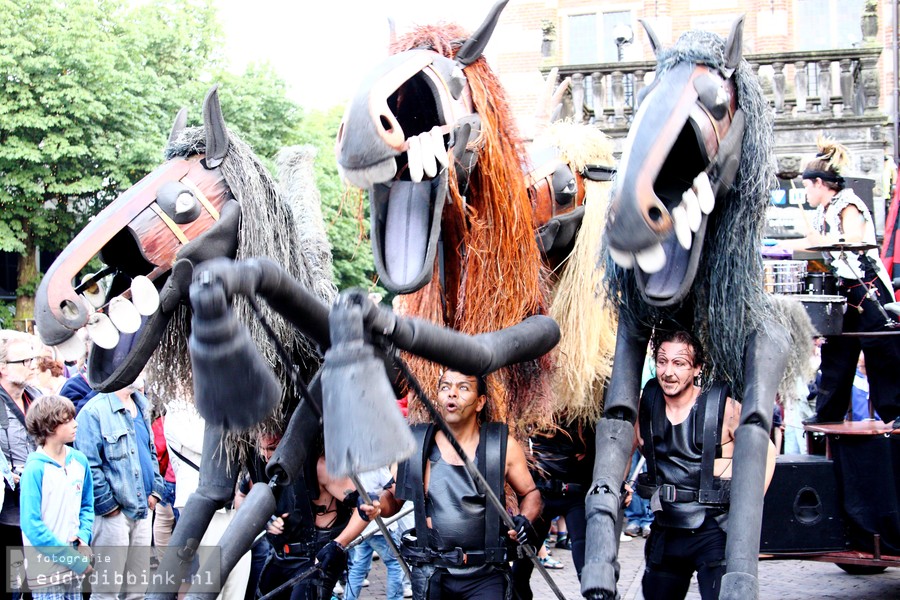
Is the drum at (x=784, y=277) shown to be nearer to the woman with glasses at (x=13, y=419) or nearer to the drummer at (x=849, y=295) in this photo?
the drummer at (x=849, y=295)

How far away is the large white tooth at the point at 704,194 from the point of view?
3326 millimetres

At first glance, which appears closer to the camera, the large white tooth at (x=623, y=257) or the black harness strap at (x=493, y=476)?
the large white tooth at (x=623, y=257)

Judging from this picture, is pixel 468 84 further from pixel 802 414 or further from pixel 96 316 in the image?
pixel 802 414

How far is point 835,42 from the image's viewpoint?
1834 centimetres

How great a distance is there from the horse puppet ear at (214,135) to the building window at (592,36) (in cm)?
1602

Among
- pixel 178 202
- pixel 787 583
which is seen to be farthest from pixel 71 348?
pixel 787 583

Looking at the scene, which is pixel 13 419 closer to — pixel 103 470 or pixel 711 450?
pixel 103 470

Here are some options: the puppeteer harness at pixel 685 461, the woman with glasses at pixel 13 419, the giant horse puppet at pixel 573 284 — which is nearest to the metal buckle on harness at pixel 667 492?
the puppeteer harness at pixel 685 461

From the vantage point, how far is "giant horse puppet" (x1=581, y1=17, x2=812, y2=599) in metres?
3.20

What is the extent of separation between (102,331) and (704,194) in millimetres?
1988

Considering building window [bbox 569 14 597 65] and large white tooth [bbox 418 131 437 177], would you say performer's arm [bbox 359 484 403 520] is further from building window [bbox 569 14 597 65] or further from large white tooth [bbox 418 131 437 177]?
building window [bbox 569 14 597 65]

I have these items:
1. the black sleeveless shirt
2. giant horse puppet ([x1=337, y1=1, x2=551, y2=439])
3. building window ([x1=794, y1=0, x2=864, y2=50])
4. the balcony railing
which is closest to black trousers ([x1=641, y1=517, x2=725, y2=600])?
the black sleeveless shirt

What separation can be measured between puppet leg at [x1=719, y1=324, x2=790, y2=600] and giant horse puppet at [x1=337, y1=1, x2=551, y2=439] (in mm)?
764

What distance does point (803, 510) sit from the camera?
5445mm
